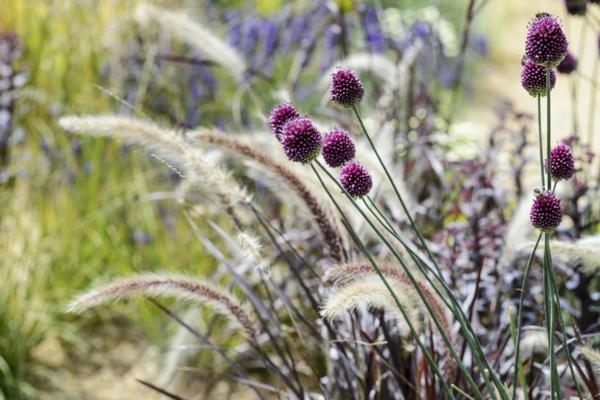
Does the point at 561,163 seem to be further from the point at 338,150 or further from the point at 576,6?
the point at 576,6

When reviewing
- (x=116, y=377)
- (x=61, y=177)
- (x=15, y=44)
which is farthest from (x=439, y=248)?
(x=15, y=44)

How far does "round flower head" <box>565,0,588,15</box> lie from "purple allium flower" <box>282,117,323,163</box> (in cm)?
127

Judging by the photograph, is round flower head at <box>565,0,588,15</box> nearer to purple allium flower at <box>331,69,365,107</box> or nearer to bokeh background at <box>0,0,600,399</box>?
bokeh background at <box>0,0,600,399</box>

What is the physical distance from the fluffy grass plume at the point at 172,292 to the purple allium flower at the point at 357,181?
0.55 metres

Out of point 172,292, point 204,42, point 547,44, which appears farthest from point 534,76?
point 204,42

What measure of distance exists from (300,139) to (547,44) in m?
0.40

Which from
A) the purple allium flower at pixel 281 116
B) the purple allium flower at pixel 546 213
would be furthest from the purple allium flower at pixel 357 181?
the purple allium flower at pixel 546 213

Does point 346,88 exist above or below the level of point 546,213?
above

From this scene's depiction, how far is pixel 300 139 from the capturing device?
4.33ft

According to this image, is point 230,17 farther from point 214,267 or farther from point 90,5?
point 214,267

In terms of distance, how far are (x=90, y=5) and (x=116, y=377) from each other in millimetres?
1984

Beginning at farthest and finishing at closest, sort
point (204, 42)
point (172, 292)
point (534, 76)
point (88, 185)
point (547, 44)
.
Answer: point (88, 185), point (204, 42), point (172, 292), point (534, 76), point (547, 44)

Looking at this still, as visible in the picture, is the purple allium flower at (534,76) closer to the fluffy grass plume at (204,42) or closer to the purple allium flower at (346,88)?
the purple allium flower at (346,88)

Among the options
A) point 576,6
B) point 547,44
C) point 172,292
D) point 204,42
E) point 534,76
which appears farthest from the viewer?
point 204,42
